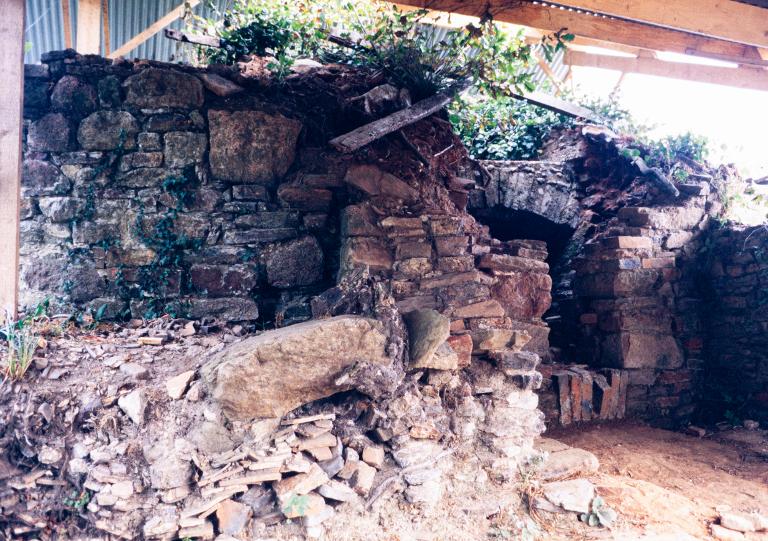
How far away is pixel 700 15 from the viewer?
288 cm

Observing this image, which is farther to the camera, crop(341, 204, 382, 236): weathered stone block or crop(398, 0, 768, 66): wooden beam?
crop(341, 204, 382, 236): weathered stone block

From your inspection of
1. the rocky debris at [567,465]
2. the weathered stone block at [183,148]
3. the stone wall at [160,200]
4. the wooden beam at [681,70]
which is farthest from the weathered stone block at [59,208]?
the wooden beam at [681,70]

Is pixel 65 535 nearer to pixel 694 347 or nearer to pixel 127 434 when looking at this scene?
pixel 127 434

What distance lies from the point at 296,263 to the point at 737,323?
4.48 m

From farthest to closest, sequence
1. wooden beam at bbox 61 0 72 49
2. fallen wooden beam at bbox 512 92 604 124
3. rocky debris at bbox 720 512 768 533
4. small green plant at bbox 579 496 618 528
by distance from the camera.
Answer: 1. fallen wooden beam at bbox 512 92 604 124
2. wooden beam at bbox 61 0 72 49
3. rocky debris at bbox 720 512 768 533
4. small green plant at bbox 579 496 618 528

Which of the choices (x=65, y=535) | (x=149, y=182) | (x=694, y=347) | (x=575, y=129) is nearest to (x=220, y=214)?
(x=149, y=182)

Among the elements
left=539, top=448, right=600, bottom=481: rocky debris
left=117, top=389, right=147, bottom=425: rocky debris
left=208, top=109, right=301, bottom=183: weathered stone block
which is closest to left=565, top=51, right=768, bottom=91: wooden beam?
left=539, top=448, right=600, bottom=481: rocky debris

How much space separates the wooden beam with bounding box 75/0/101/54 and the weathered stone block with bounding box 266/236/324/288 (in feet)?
9.66

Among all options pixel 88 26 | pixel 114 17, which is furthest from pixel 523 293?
pixel 114 17

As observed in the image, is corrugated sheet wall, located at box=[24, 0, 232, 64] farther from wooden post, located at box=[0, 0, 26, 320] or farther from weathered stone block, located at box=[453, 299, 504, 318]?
weathered stone block, located at box=[453, 299, 504, 318]

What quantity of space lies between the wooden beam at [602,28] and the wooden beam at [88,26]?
352cm

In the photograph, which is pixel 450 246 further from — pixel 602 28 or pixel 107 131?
pixel 107 131

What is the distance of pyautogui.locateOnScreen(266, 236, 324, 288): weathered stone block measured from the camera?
3670mm

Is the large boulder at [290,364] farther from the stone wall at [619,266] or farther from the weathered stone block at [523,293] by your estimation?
the stone wall at [619,266]
